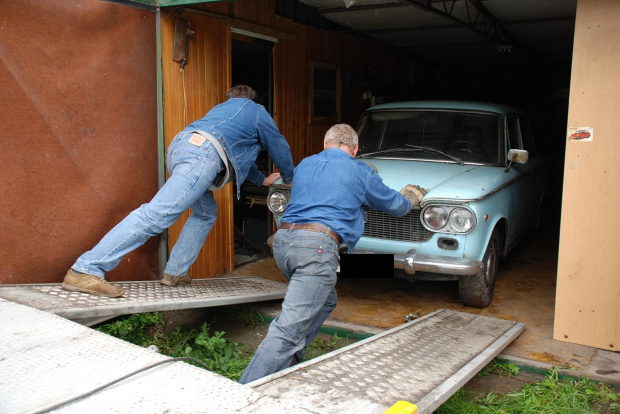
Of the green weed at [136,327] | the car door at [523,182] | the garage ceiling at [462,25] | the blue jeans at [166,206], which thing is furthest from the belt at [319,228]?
the garage ceiling at [462,25]

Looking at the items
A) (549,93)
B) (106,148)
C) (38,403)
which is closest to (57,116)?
(106,148)

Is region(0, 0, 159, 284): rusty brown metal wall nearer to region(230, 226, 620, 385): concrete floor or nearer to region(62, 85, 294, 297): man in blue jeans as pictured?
region(62, 85, 294, 297): man in blue jeans

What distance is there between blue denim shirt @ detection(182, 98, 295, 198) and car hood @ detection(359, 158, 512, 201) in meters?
1.02

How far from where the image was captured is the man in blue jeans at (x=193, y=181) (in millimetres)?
3814

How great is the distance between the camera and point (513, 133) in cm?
590

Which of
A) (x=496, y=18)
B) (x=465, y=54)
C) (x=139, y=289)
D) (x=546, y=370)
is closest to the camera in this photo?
(x=546, y=370)

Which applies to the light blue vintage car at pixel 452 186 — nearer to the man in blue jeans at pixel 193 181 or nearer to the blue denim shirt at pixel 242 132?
the blue denim shirt at pixel 242 132

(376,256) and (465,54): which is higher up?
(465,54)

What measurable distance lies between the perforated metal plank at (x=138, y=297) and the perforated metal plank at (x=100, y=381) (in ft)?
1.73

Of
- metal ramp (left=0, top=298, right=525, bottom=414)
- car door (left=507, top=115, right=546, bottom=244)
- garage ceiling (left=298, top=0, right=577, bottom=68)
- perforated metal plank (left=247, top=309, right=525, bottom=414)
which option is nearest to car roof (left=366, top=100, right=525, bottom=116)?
car door (left=507, top=115, right=546, bottom=244)

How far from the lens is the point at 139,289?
13.5 feet

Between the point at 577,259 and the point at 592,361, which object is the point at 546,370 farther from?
the point at 577,259

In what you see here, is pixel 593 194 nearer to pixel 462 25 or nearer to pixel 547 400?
pixel 547 400

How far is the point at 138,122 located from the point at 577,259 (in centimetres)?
375
